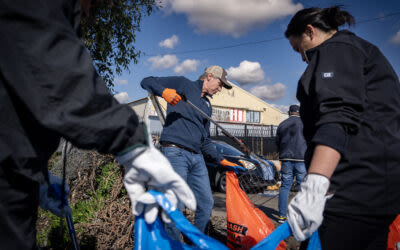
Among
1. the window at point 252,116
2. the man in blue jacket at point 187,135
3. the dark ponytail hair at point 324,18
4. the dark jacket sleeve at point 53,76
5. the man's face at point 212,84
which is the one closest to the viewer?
the dark jacket sleeve at point 53,76

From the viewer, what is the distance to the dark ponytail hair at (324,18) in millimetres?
1333

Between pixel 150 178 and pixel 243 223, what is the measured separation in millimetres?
1825

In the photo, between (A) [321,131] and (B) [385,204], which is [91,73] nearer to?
(A) [321,131]

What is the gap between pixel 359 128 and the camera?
3.61 ft

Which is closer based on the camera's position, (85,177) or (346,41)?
(346,41)

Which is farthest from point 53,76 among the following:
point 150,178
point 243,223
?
point 243,223

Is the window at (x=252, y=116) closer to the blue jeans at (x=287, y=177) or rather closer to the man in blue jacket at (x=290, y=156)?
the man in blue jacket at (x=290, y=156)

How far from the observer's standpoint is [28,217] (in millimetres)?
845

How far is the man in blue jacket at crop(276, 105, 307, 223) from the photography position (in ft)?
14.1

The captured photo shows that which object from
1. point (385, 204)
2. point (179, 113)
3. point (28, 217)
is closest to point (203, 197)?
point (179, 113)

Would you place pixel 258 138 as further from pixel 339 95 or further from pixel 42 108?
pixel 42 108

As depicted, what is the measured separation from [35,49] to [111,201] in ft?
8.31

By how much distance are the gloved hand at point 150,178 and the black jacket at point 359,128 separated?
610 mm

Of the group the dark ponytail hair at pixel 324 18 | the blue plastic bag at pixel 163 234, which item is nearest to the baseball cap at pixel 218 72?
the dark ponytail hair at pixel 324 18
